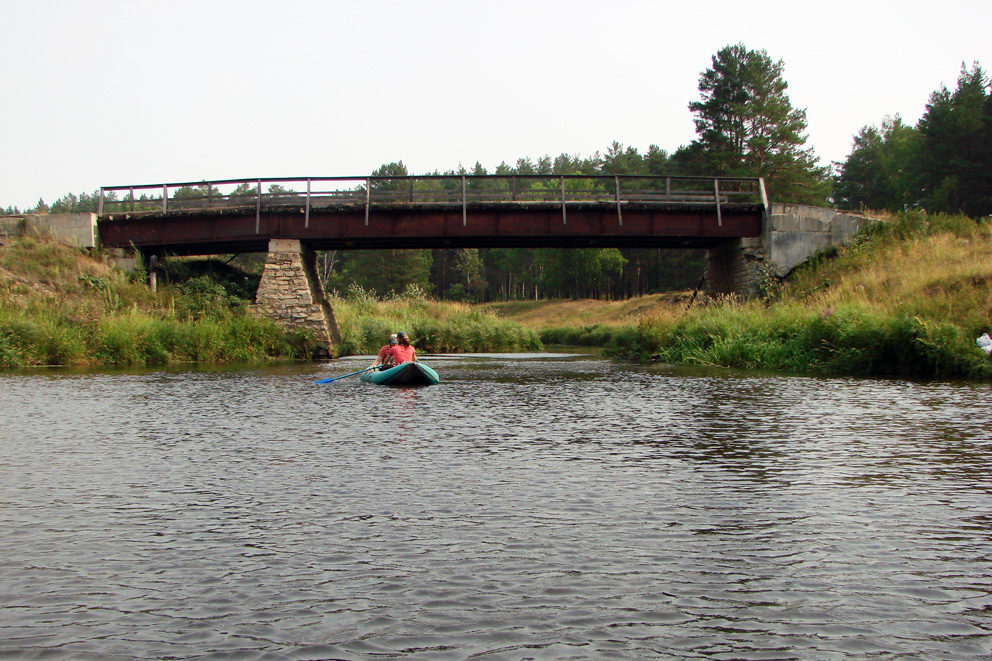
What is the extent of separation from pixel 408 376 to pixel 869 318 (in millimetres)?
10641

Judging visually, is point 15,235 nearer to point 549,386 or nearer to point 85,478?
point 549,386

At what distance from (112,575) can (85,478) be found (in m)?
3.21

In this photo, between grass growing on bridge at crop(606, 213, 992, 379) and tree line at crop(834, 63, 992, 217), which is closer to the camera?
grass growing on bridge at crop(606, 213, 992, 379)

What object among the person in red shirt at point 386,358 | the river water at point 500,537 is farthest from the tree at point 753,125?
the river water at point 500,537

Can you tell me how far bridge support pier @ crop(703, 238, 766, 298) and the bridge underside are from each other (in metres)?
0.64

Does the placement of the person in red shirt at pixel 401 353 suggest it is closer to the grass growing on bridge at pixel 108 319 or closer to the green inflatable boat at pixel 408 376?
the green inflatable boat at pixel 408 376

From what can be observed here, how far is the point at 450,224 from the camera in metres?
31.7

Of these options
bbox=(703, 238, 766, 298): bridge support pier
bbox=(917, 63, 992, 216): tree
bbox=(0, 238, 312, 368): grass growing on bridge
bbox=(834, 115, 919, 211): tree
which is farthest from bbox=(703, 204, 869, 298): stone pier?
bbox=(834, 115, 919, 211): tree

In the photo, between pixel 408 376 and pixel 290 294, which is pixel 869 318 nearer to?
pixel 408 376

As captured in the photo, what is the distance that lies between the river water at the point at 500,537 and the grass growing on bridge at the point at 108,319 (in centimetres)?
1316

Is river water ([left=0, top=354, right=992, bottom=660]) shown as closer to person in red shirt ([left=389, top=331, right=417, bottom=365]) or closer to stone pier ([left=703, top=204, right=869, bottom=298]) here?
person in red shirt ([left=389, top=331, right=417, bottom=365])

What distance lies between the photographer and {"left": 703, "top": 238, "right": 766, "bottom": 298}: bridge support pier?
32.1 metres

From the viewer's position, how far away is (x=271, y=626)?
12.8 feet

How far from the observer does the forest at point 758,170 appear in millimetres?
56281
